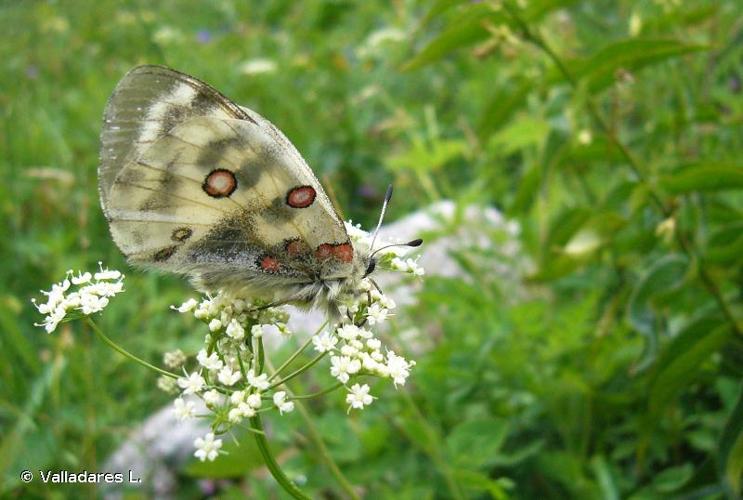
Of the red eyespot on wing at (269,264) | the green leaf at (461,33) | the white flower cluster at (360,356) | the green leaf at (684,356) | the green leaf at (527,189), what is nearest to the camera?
the white flower cluster at (360,356)

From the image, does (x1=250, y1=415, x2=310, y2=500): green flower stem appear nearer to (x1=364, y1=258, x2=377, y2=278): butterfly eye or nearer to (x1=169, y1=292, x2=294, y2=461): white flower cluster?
(x1=169, y1=292, x2=294, y2=461): white flower cluster

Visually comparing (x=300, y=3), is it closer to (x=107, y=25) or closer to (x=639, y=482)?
(x=107, y=25)

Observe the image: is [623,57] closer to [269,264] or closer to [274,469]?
[269,264]

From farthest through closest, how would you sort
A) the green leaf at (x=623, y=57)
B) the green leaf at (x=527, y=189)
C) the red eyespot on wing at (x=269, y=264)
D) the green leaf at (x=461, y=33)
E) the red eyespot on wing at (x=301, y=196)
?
the green leaf at (x=527, y=189) → the green leaf at (x=461, y=33) → the green leaf at (x=623, y=57) → the red eyespot on wing at (x=269, y=264) → the red eyespot on wing at (x=301, y=196)

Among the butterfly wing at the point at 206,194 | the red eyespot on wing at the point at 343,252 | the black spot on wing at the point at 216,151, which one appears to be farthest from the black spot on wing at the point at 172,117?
the red eyespot on wing at the point at 343,252

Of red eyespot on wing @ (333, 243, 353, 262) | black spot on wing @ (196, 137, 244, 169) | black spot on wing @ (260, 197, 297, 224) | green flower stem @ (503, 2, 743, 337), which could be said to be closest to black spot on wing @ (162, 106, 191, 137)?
black spot on wing @ (196, 137, 244, 169)

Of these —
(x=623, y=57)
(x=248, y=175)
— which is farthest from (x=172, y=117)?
(x=623, y=57)

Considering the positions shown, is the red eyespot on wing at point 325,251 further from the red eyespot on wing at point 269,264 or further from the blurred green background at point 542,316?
the blurred green background at point 542,316
